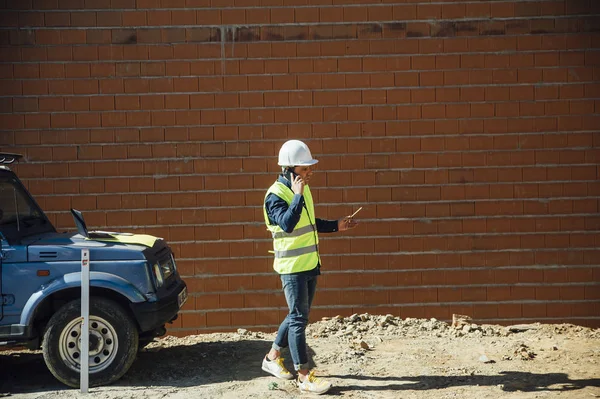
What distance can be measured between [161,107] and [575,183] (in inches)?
198

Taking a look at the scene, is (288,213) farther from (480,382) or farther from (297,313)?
(480,382)

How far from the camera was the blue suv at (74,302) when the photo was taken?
24.1ft

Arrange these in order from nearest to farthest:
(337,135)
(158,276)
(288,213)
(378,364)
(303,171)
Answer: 1. (288,213)
2. (303,171)
3. (158,276)
4. (378,364)
5. (337,135)

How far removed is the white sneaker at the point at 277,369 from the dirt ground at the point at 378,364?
8cm

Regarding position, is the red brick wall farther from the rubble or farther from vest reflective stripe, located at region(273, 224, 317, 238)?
vest reflective stripe, located at region(273, 224, 317, 238)

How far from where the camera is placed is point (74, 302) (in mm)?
7438

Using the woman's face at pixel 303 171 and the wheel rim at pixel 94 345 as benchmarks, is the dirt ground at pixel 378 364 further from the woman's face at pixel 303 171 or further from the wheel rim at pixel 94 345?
the woman's face at pixel 303 171

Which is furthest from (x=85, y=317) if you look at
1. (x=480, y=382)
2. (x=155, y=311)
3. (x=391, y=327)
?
(x=391, y=327)

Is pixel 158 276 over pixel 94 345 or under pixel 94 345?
over

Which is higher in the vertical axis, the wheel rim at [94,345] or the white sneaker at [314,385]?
the wheel rim at [94,345]

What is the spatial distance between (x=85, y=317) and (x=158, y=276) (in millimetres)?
897

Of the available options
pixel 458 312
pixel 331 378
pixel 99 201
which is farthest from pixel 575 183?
pixel 99 201

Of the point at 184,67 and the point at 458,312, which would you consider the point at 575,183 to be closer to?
the point at 458,312

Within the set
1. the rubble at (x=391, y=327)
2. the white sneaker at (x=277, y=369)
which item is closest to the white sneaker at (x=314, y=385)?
the white sneaker at (x=277, y=369)
